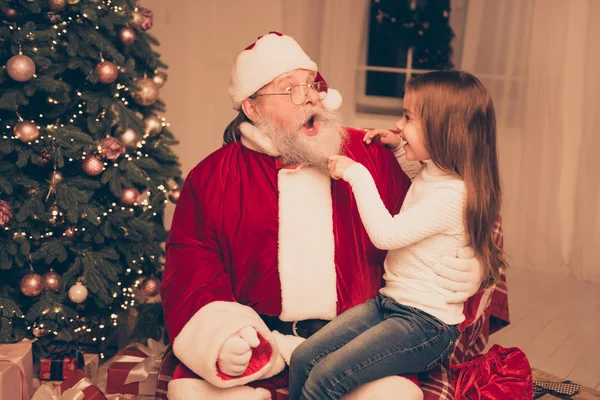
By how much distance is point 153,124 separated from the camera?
10.1ft

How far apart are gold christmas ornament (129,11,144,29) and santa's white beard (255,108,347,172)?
3.14 ft

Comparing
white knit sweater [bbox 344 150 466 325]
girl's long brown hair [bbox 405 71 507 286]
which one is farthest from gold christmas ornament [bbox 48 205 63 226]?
girl's long brown hair [bbox 405 71 507 286]

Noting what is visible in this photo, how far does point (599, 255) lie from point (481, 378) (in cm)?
255

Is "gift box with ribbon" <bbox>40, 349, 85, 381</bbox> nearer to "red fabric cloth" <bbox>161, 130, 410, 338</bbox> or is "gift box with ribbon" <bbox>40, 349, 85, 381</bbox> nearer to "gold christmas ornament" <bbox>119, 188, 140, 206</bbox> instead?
"gold christmas ornament" <bbox>119, 188, 140, 206</bbox>

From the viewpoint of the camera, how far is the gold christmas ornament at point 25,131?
2697 mm

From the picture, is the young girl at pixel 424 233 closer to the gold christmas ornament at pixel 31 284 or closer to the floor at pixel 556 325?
the gold christmas ornament at pixel 31 284

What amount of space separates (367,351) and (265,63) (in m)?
0.99

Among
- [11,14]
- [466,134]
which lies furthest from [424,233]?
[11,14]

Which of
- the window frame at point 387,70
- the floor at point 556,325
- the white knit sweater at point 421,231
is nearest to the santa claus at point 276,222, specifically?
the white knit sweater at point 421,231

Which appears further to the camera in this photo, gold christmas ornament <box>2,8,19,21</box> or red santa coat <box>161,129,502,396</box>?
gold christmas ornament <box>2,8,19,21</box>

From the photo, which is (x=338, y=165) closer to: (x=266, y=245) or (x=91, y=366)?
(x=266, y=245)

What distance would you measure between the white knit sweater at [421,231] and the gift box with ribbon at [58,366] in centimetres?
142

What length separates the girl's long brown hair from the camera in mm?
2037

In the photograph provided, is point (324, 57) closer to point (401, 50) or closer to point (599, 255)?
point (401, 50)
